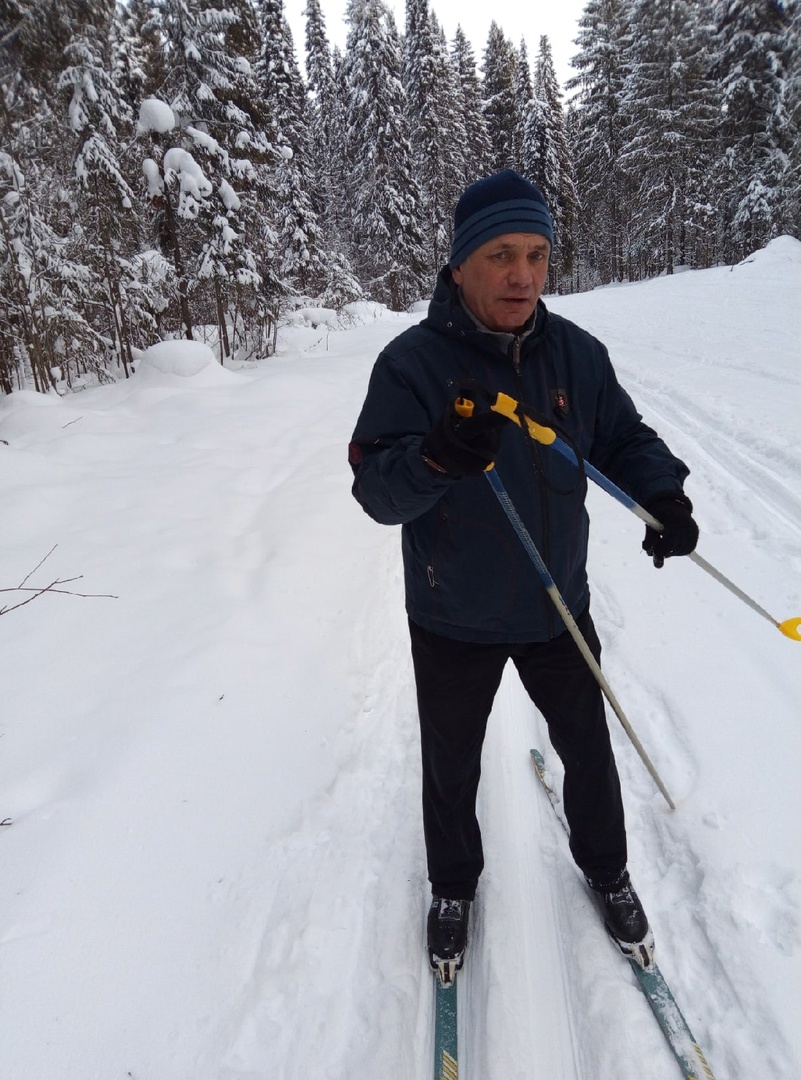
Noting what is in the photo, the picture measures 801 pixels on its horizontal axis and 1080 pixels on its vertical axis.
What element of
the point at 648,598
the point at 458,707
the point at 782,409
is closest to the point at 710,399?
the point at 782,409

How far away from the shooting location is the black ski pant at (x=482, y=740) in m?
1.84

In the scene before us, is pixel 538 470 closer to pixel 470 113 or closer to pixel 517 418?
pixel 517 418

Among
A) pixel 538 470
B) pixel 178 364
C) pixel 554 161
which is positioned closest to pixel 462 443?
pixel 538 470

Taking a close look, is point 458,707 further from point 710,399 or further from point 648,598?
point 710,399

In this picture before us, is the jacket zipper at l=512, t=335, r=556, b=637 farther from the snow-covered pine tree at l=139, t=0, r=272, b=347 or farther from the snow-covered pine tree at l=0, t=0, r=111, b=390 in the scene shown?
the snow-covered pine tree at l=139, t=0, r=272, b=347

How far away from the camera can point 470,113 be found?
35.1 metres

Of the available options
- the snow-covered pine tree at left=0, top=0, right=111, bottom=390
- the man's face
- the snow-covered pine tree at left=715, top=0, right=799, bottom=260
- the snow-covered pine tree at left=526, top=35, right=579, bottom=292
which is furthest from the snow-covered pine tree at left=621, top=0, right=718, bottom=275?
the man's face

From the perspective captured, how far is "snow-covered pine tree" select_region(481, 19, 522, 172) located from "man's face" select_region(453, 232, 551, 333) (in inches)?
1535

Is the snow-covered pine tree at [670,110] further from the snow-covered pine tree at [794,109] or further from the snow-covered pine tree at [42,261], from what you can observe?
the snow-covered pine tree at [42,261]

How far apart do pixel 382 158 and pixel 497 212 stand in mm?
28401

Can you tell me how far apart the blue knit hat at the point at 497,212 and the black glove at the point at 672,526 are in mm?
876

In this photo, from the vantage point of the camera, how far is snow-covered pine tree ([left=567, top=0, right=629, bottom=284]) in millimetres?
30062

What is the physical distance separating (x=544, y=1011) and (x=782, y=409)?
6.72m

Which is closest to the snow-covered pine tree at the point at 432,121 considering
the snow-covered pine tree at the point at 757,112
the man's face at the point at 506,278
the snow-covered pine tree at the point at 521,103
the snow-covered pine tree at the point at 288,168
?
the snow-covered pine tree at the point at 521,103
